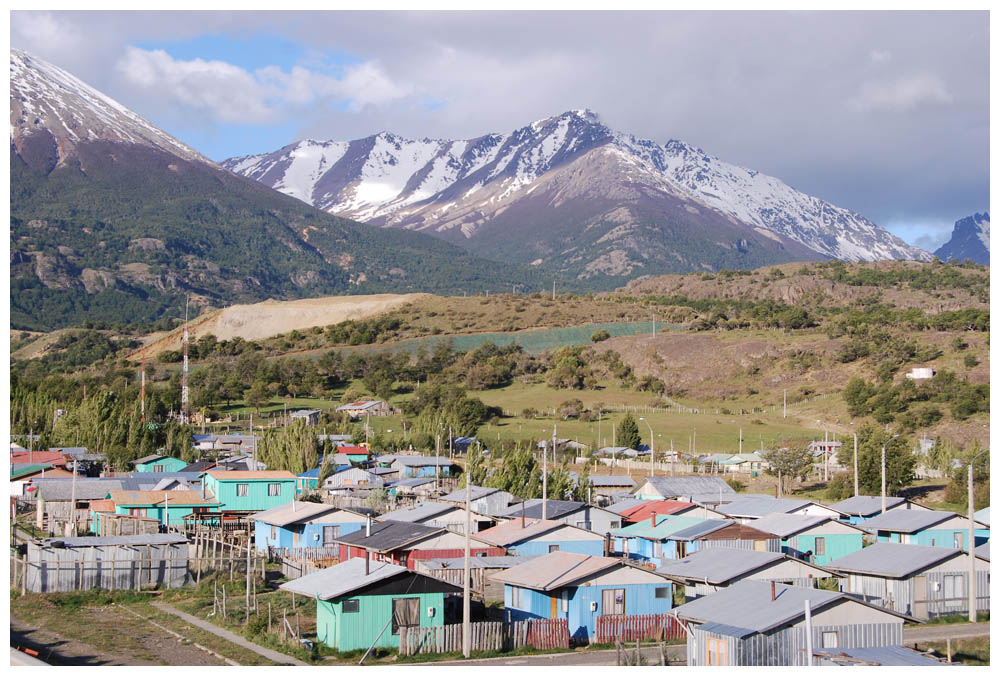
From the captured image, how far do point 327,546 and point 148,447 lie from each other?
34994mm

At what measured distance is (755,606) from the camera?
74.1 ft

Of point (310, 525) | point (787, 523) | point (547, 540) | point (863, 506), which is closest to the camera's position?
point (547, 540)

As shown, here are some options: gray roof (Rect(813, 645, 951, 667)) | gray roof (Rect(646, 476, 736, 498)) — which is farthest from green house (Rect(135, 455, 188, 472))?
gray roof (Rect(813, 645, 951, 667))

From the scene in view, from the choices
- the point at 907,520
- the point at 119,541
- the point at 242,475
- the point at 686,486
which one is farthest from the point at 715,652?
the point at 242,475

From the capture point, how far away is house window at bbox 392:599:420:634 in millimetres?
25125

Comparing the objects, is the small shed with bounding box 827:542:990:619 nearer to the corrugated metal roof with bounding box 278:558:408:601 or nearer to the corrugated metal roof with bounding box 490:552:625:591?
the corrugated metal roof with bounding box 490:552:625:591

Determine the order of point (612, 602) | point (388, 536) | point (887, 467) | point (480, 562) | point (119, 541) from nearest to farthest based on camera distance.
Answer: point (612, 602) → point (480, 562) → point (119, 541) → point (388, 536) → point (887, 467)

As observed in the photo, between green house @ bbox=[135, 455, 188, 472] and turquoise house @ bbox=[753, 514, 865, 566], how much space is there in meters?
37.4

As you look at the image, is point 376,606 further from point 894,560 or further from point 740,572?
point 894,560

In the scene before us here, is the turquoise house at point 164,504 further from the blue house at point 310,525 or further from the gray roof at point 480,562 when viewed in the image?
the gray roof at point 480,562

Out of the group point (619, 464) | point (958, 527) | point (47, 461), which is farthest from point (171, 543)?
point (619, 464)

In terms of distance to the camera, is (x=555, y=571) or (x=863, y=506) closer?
(x=555, y=571)

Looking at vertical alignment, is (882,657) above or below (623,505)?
above

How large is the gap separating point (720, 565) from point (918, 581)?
16.4 feet
